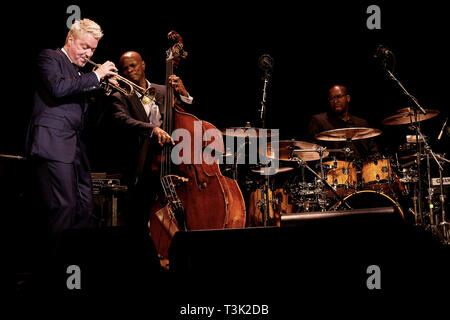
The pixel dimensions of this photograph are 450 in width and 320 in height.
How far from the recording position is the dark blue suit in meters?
2.29

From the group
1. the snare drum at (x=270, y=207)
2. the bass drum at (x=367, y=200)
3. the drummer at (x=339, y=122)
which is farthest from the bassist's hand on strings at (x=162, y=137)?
the drummer at (x=339, y=122)

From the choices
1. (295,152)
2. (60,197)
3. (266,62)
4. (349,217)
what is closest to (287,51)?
(295,152)

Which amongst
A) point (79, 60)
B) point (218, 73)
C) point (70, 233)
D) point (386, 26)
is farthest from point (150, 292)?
point (386, 26)

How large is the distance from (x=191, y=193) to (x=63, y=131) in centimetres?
91

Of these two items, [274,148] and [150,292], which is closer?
[150,292]

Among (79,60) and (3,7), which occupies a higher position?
(3,7)

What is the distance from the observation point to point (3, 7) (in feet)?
11.6

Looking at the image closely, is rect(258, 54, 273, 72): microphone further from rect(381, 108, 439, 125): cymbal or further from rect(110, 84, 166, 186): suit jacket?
rect(381, 108, 439, 125): cymbal

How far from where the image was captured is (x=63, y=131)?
242 cm

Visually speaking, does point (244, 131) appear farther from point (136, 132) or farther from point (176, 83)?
point (136, 132)

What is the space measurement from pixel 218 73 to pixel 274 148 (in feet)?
4.61
